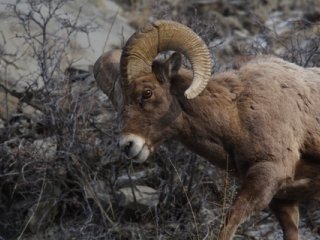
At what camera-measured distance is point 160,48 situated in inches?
239

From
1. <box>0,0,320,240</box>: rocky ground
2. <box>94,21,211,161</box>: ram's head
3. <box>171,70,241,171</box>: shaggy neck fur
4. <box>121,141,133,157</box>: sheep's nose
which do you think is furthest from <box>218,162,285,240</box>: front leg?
<box>0,0,320,240</box>: rocky ground

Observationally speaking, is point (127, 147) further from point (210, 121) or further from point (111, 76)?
point (111, 76)

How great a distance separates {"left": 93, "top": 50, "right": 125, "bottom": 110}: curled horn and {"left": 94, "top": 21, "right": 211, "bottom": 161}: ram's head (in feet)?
1.44

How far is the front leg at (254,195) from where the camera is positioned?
19.0 feet

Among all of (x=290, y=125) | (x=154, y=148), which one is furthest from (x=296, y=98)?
(x=154, y=148)

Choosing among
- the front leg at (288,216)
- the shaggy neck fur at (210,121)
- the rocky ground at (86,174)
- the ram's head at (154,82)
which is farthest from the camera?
the rocky ground at (86,174)

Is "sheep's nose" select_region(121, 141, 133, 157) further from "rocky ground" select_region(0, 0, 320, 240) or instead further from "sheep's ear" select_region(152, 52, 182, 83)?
"rocky ground" select_region(0, 0, 320, 240)

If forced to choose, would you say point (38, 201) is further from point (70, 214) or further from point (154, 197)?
point (154, 197)

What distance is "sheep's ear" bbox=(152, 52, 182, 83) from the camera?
6098 mm

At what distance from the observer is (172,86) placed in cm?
616

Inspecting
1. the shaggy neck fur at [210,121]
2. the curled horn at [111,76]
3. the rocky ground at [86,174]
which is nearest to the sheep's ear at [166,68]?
the shaggy neck fur at [210,121]

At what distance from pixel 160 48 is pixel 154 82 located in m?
0.27

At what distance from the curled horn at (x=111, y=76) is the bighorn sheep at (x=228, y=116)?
39 cm

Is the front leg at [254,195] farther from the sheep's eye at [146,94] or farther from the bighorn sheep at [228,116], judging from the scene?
the sheep's eye at [146,94]
